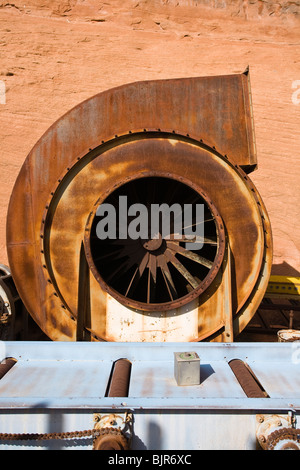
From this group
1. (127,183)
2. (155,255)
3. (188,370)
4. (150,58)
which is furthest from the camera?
(150,58)

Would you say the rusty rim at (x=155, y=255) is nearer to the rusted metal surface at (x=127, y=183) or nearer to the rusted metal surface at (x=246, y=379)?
the rusted metal surface at (x=127, y=183)

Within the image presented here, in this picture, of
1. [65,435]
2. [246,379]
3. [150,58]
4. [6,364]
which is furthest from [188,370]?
[150,58]

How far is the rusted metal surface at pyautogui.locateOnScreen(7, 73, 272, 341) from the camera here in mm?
3811

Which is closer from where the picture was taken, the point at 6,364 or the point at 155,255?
the point at 6,364

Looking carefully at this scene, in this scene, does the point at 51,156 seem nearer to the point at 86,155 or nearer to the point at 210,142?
the point at 86,155

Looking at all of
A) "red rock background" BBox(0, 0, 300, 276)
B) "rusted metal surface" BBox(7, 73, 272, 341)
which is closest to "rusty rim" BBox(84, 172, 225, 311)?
"rusted metal surface" BBox(7, 73, 272, 341)

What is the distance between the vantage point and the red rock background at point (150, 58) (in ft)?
41.5

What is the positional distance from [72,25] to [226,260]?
604 inches

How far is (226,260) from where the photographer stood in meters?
3.78

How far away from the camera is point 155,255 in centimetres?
416

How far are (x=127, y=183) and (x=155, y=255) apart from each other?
37.4 inches

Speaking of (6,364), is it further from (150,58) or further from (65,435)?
(150,58)

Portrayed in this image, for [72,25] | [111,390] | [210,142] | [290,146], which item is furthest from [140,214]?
[72,25]

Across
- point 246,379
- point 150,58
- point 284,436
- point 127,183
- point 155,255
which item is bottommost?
point 284,436
